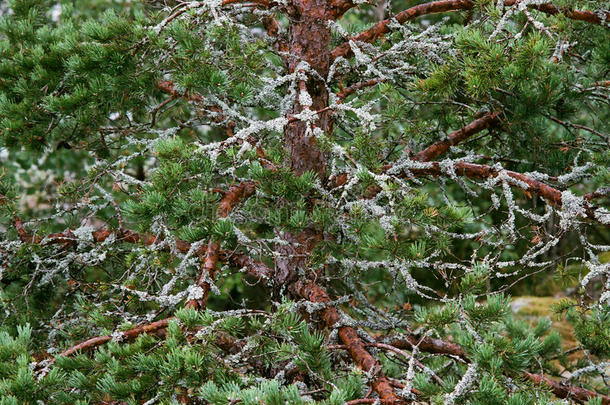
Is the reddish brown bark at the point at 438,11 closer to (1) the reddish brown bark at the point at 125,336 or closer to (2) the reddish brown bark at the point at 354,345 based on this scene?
(2) the reddish brown bark at the point at 354,345

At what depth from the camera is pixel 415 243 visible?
1971 millimetres

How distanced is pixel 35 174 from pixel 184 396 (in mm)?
5962

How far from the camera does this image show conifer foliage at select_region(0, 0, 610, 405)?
1.93 m

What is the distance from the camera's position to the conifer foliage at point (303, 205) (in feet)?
6.34

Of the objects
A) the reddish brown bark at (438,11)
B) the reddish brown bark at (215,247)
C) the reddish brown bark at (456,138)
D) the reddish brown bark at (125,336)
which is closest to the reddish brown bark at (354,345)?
the reddish brown bark at (215,247)

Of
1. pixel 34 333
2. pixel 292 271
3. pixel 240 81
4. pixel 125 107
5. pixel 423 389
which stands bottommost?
pixel 34 333

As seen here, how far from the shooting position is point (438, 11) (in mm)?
2855

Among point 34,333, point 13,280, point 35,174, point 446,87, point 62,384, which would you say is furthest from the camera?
point 35,174

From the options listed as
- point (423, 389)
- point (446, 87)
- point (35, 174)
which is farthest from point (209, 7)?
point (35, 174)

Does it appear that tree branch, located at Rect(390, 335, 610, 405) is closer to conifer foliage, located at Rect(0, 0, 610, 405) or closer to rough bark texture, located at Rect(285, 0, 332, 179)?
conifer foliage, located at Rect(0, 0, 610, 405)

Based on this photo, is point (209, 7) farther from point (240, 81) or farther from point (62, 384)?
point (62, 384)

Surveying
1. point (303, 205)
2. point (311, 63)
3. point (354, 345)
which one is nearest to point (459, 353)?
point (354, 345)

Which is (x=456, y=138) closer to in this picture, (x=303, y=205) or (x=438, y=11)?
(x=438, y=11)

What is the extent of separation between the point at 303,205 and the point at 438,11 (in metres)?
1.31
